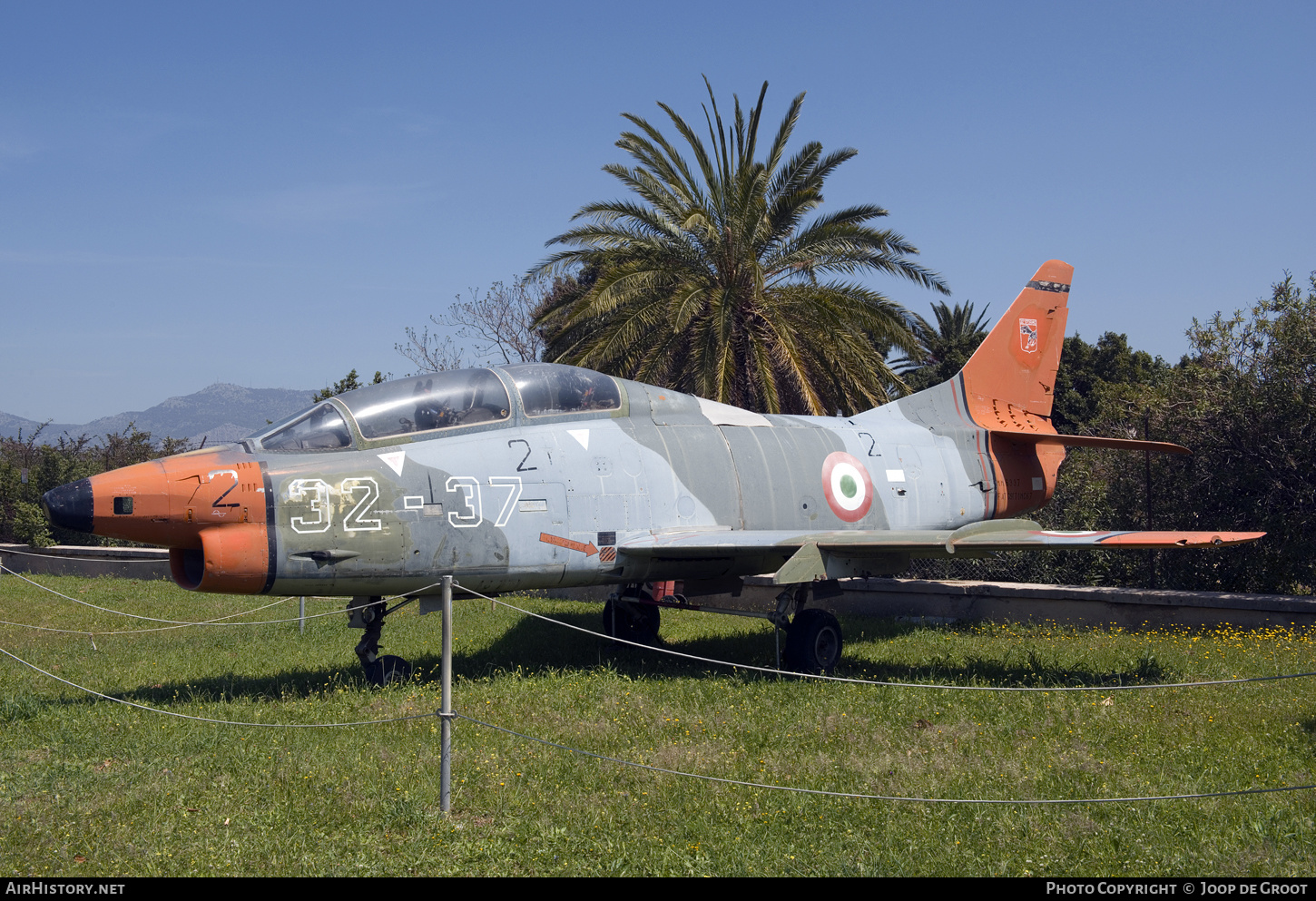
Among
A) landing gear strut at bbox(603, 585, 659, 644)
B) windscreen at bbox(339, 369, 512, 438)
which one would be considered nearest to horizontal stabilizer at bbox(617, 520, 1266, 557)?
windscreen at bbox(339, 369, 512, 438)

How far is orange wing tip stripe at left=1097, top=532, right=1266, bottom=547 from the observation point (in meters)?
8.30

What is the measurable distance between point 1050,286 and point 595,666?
30.4 ft

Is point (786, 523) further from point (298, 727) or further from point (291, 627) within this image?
point (291, 627)

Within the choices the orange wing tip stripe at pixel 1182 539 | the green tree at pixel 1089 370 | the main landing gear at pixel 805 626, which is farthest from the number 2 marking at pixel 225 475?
the green tree at pixel 1089 370

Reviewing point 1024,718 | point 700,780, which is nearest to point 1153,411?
point 1024,718

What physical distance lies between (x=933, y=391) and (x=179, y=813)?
1085 centimetres

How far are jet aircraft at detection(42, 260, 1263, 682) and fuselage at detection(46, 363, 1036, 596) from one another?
18 mm

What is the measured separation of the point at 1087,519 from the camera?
15.2 meters

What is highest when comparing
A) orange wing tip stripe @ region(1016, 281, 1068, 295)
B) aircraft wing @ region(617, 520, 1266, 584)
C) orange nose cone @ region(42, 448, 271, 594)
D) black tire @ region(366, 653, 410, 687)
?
orange wing tip stripe @ region(1016, 281, 1068, 295)

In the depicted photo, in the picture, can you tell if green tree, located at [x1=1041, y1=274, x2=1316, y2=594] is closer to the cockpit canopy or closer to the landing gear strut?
the landing gear strut

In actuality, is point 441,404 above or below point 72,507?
above

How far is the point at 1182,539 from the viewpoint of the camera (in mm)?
8469

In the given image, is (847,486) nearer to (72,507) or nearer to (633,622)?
(633,622)

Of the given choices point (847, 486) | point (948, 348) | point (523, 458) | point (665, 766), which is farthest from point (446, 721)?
point (948, 348)
